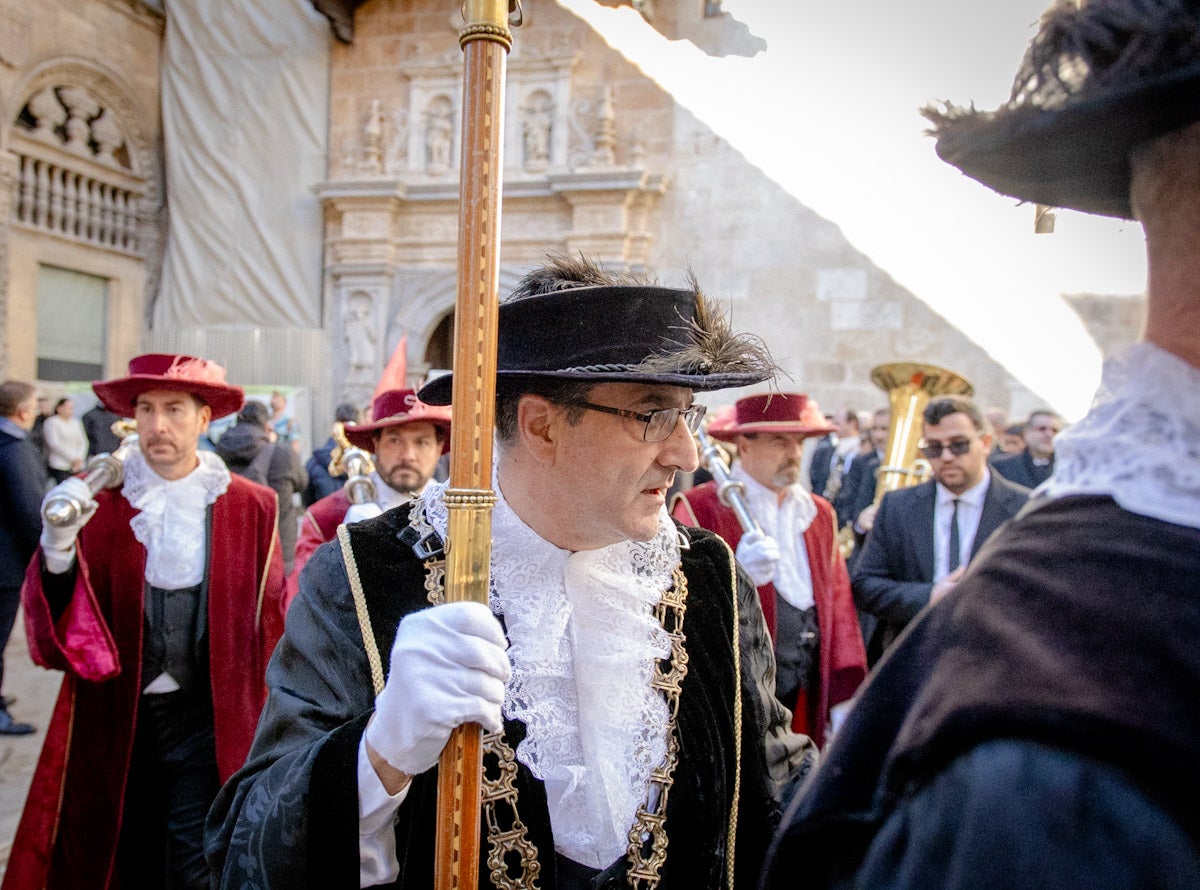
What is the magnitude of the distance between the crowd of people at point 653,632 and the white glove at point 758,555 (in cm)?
1

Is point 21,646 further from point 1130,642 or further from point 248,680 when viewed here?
point 1130,642

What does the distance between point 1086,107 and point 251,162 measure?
562 inches

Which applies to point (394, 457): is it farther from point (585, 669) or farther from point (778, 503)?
point (585, 669)

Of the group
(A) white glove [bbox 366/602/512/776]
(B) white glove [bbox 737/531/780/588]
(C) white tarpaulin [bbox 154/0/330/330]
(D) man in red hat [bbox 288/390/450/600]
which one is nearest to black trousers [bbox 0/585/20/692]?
(D) man in red hat [bbox 288/390/450/600]

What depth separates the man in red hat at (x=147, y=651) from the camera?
119 inches

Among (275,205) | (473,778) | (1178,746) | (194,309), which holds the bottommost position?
(473,778)

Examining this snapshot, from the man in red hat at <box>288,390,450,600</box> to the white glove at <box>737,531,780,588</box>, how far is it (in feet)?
4.47

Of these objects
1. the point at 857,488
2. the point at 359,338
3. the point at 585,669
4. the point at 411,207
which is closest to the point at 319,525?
the point at 585,669

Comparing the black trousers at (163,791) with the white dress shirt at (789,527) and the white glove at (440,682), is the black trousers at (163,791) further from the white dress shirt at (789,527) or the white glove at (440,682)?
the white dress shirt at (789,527)

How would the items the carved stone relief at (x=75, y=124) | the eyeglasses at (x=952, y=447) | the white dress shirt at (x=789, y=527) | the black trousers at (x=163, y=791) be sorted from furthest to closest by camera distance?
the carved stone relief at (x=75, y=124), the white dress shirt at (x=789, y=527), the eyeglasses at (x=952, y=447), the black trousers at (x=163, y=791)

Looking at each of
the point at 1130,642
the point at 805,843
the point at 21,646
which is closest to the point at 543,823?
the point at 805,843

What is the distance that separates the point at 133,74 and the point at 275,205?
2849 millimetres

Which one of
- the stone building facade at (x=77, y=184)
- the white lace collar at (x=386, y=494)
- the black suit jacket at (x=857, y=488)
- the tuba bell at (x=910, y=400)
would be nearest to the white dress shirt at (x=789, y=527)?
the tuba bell at (x=910, y=400)

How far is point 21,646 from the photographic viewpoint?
7.04 metres
